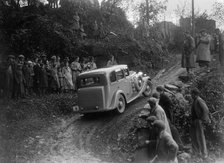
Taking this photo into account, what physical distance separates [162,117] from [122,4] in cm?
2280

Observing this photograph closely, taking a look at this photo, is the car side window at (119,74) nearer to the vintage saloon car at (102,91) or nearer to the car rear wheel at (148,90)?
the vintage saloon car at (102,91)

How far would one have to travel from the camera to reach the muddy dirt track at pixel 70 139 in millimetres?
8969

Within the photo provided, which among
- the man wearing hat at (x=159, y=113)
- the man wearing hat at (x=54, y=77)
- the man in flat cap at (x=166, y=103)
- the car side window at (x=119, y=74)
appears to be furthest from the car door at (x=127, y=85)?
the man wearing hat at (x=159, y=113)

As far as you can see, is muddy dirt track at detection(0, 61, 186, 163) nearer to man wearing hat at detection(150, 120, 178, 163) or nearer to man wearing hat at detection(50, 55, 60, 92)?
man wearing hat at detection(150, 120, 178, 163)

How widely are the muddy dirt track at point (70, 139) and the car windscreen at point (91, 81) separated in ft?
4.78

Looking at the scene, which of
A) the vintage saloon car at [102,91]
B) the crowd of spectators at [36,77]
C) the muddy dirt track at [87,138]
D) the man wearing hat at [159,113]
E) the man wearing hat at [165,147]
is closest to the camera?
the man wearing hat at [165,147]

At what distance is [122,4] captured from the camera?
28844 millimetres

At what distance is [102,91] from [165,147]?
576cm

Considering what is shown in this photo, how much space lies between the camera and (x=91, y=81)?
1236 cm

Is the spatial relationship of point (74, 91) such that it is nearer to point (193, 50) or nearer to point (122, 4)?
point (193, 50)

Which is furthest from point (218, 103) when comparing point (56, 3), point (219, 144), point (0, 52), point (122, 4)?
point (122, 4)

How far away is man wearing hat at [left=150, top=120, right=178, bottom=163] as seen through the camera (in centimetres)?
609

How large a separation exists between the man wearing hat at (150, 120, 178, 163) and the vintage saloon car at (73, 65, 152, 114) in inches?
206

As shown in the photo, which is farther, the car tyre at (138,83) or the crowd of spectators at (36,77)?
the car tyre at (138,83)
